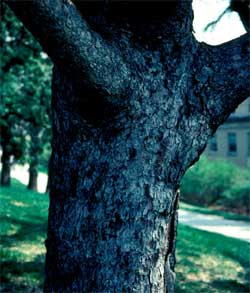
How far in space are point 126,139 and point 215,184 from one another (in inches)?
1005

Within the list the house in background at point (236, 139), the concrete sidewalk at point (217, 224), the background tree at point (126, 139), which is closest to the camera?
the background tree at point (126, 139)

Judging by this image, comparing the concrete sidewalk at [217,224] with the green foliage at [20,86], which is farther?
the concrete sidewalk at [217,224]

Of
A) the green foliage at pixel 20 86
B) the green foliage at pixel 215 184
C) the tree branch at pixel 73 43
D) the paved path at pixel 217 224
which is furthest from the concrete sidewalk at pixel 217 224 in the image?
the tree branch at pixel 73 43

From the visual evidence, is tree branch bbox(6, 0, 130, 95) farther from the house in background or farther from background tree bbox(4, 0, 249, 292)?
the house in background

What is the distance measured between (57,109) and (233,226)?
51.4ft

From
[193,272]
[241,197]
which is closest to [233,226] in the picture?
[241,197]

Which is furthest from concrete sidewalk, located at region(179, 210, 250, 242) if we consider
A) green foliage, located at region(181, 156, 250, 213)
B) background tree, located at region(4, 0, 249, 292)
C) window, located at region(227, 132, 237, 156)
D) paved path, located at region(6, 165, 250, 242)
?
window, located at region(227, 132, 237, 156)

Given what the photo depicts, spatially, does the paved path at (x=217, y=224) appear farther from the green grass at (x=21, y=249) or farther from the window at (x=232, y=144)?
the window at (x=232, y=144)

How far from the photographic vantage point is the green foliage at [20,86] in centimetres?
1511

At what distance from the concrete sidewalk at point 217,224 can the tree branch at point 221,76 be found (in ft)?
39.1

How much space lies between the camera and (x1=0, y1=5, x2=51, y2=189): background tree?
15138mm

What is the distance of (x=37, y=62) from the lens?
679 inches

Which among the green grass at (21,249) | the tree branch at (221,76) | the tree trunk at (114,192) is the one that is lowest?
the green grass at (21,249)

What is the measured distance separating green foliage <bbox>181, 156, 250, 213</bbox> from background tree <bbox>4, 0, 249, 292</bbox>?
866 inches
